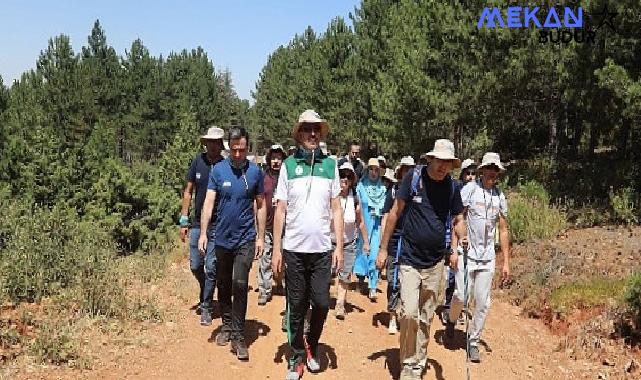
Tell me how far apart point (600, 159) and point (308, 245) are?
40.3ft

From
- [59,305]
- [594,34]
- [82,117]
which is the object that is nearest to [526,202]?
[594,34]

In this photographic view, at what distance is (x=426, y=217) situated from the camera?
4.46m

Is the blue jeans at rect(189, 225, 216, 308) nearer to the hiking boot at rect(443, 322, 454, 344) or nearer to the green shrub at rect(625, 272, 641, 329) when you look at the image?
the hiking boot at rect(443, 322, 454, 344)

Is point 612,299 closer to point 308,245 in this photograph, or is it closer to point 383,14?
point 308,245

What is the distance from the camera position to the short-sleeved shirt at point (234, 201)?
198 inches

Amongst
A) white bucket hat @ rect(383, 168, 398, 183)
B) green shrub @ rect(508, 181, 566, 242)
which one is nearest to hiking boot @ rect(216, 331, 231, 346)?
white bucket hat @ rect(383, 168, 398, 183)

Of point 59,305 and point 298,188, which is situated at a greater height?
point 298,188

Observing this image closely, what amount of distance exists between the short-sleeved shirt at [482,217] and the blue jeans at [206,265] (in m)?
2.61

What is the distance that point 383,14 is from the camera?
73.9ft

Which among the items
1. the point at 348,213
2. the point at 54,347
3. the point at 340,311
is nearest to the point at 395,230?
the point at 348,213

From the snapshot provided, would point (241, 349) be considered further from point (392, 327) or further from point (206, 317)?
point (392, 327)

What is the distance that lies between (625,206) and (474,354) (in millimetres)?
5915

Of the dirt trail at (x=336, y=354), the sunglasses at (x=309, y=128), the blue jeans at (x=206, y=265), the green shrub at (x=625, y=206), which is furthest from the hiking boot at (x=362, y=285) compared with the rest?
the green shrub at (x=625, y=206)

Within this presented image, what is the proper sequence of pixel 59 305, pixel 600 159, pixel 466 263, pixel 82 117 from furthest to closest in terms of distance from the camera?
pixel 82 117, pixel 600 159, pixel 59 305, pixel 466 263
